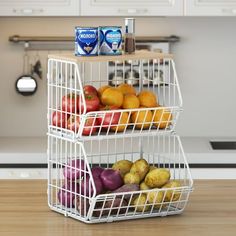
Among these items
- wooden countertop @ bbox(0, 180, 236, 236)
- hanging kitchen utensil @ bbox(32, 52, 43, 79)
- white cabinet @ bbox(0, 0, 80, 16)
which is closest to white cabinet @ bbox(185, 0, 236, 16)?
white cabinet @ bbox(0, 0, 80, 16)

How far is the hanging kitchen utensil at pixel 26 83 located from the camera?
16.3 feet

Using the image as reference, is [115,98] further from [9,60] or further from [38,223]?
[9,60]

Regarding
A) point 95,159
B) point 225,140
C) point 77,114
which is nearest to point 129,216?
point 77,114

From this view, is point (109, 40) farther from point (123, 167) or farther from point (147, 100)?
point (123, 167)

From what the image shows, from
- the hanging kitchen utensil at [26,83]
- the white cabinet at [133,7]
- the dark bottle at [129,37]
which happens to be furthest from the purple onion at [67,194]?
the hanging kitchen utensil at [26,83]

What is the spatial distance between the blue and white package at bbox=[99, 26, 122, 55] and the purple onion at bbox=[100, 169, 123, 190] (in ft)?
1.18

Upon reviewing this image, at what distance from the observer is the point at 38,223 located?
7.44 ft

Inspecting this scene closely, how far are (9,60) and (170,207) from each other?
2.84 meters

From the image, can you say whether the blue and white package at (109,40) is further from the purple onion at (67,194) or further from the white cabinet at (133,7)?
the white cabinet at (133,7)

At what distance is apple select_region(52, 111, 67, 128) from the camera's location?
2.32 meters

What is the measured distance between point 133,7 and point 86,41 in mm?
2351

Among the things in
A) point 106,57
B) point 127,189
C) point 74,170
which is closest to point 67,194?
point 74,170

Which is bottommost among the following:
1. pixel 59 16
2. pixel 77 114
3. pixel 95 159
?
pixel 95 159

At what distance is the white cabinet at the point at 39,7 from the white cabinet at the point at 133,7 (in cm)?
7
